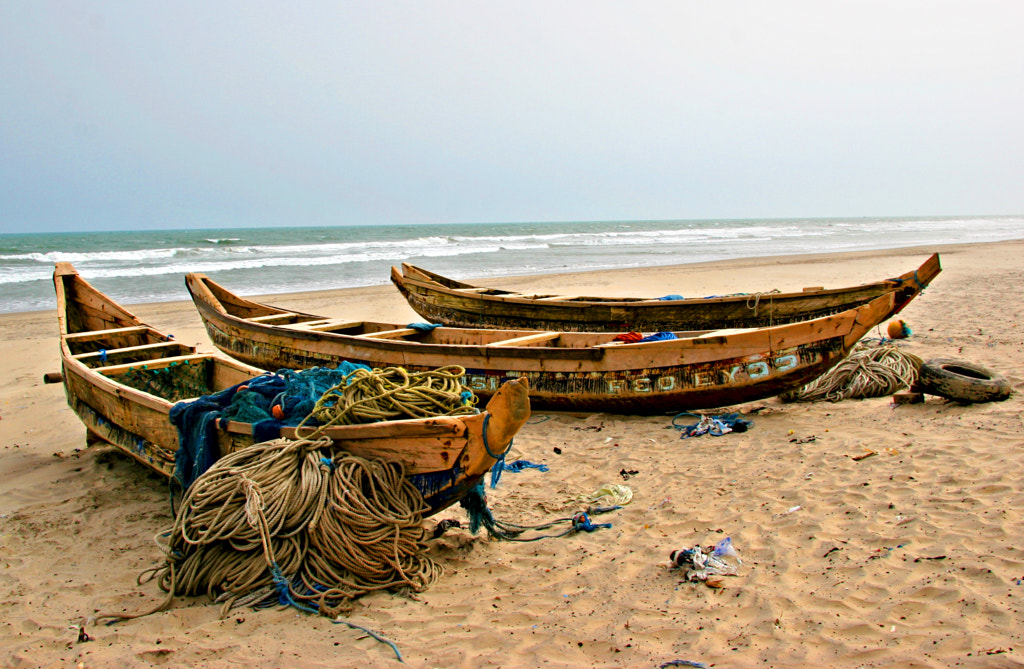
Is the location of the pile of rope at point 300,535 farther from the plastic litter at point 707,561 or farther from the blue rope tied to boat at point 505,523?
the plastic litter at point 707,561

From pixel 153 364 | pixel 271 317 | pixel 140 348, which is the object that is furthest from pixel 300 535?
pixel 271 317

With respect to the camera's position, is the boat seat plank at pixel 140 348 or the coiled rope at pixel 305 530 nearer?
the coiled rope at pixel 305 530

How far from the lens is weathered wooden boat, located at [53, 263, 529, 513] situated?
3.17 metres

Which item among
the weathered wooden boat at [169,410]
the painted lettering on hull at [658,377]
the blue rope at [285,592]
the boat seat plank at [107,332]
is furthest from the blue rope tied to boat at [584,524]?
the boat seat plank at [107,332]

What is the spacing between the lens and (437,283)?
9.71 metres

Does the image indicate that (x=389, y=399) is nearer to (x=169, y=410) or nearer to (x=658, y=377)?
(x=169, y=410)

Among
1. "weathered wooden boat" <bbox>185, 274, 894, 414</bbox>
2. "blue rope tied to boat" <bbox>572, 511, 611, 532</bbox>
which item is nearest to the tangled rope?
"blue rope tied to boat" <bbox>572, 511, 611, 532</bbox>

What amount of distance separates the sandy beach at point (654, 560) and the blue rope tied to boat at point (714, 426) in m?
0.09

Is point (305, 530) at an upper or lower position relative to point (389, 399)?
lower

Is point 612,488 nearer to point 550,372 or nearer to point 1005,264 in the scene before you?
point 550,372

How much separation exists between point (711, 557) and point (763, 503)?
31.1 inches

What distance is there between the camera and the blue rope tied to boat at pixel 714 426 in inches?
213

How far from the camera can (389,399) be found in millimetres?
3398

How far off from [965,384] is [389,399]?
4628mm
